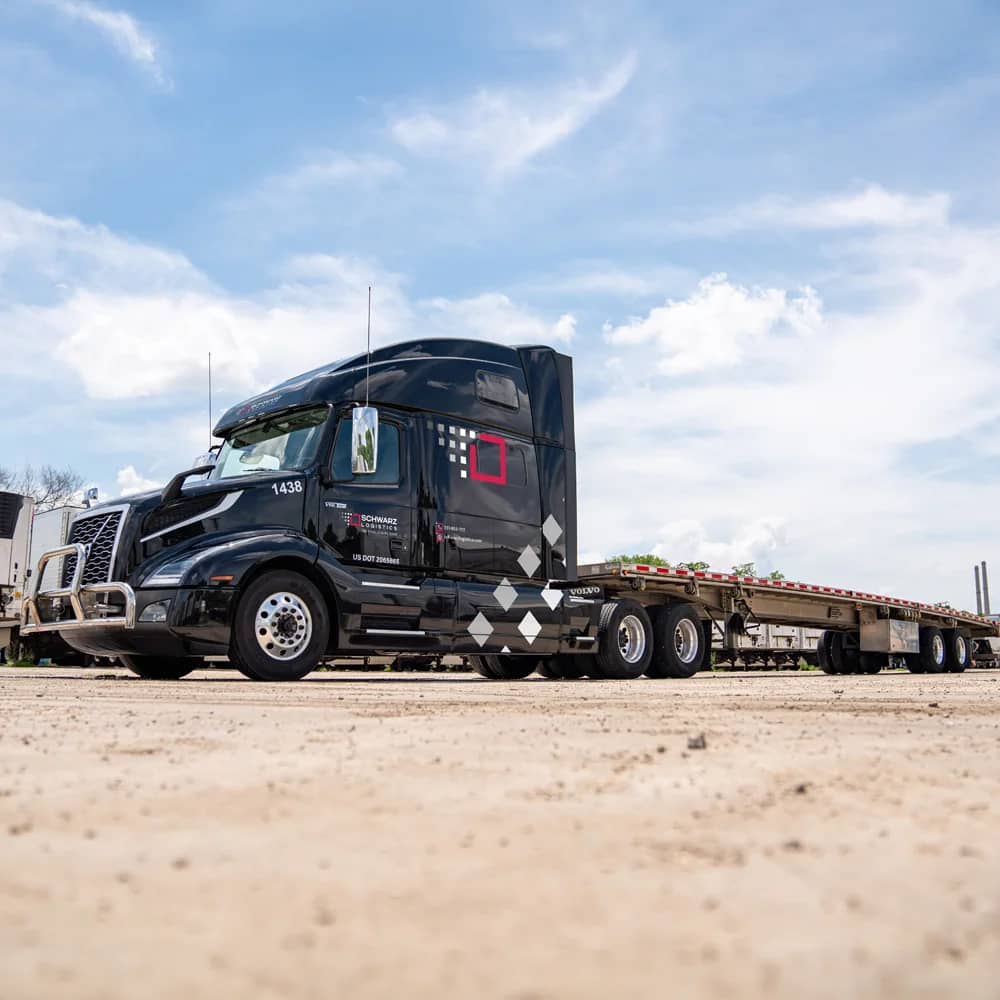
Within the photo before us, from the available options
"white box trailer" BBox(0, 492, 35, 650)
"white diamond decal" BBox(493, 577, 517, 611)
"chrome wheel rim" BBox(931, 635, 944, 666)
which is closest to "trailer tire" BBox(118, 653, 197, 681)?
"white diamond decal" BBox(493, 577, 517, 611)

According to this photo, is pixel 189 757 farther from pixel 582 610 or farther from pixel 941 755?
pixel 582 610

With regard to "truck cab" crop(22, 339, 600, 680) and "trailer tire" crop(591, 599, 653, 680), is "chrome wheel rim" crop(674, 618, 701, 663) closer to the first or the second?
"trailer tire" crop(591, 599, 653, 680)

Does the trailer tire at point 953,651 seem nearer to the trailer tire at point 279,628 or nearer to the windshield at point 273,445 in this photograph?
the windshield at point 273,445

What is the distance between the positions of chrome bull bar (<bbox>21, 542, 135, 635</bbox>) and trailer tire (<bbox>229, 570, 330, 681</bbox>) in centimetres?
99

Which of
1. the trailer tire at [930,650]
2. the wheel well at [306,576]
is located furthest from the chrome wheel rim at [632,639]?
the trailer tire at [930,650]

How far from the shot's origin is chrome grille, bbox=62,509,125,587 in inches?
371

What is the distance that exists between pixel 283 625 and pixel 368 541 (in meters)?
1.19

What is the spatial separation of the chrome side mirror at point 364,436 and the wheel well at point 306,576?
1.03m

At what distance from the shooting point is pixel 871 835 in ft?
7.07

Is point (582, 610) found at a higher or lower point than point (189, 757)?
higher

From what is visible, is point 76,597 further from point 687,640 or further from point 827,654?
point 827,654

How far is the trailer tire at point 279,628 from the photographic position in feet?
29.2

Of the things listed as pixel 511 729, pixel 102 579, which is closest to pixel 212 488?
pixel 102 579

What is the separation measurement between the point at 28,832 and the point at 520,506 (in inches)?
368
